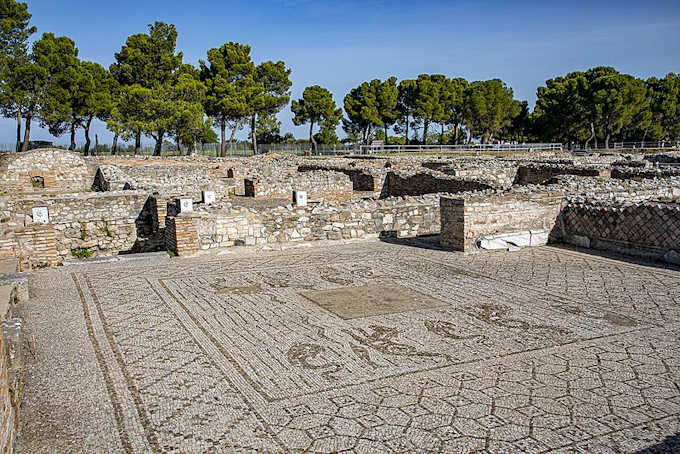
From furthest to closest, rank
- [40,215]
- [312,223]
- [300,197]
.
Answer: [300,197] < [40,215] < [312,223]

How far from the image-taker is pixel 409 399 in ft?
13.4

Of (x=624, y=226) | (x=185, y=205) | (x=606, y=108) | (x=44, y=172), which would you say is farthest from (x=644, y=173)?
(x=606, y=108)

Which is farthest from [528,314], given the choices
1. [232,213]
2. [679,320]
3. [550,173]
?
[550,173]

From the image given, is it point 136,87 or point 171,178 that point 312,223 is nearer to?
point 171,178

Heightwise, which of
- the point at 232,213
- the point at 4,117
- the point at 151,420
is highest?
the point at 4,117

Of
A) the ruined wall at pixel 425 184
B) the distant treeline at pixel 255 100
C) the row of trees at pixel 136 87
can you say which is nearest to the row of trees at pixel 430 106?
the distant treeline at pixel 255 100

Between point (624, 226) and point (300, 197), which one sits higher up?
point (300, 197)

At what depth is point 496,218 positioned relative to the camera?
8.99 metres

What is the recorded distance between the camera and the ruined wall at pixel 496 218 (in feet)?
28.9

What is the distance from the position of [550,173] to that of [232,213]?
12.2 metres

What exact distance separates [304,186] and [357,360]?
13104 millimetres

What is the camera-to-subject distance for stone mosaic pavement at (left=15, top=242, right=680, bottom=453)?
3.64 meters

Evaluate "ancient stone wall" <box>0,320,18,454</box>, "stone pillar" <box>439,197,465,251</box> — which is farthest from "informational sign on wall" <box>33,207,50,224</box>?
"ancient stone wall" <box>0,320,18,454</box>

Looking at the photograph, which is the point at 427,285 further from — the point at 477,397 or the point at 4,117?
the point at 4,117
